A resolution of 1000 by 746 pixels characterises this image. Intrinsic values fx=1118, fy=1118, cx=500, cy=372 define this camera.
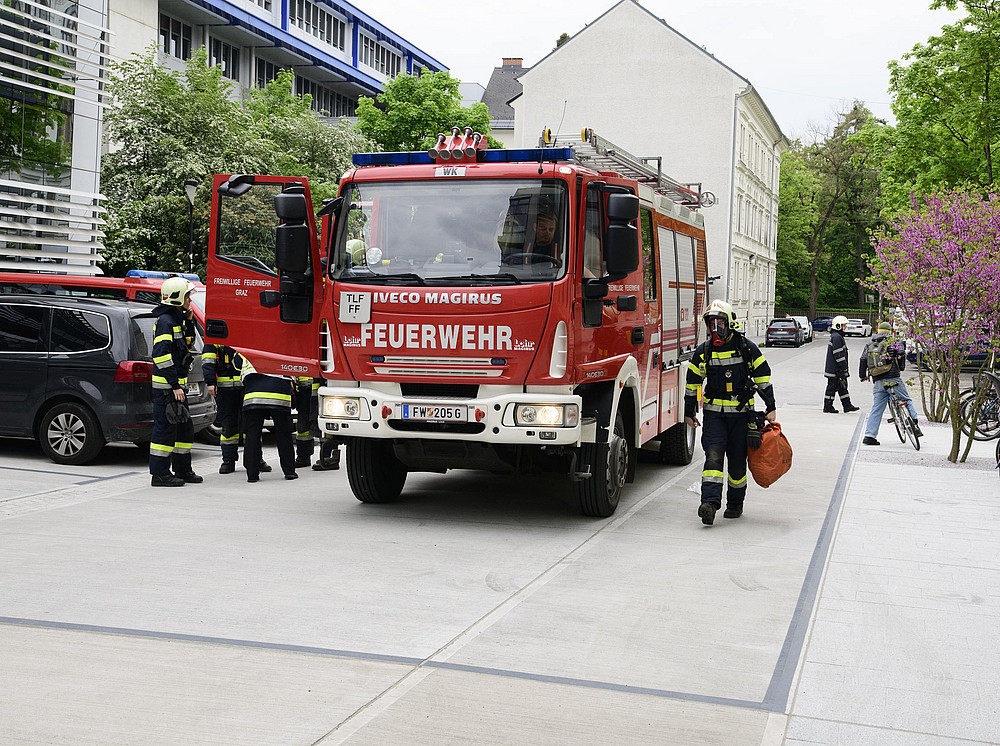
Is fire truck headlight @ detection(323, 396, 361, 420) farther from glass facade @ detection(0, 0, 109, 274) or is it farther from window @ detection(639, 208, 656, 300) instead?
glass facade @ detection(0, 0, 109, 274)

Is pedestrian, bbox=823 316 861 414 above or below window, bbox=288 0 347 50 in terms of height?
below

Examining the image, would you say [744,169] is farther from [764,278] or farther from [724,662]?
[724,662]

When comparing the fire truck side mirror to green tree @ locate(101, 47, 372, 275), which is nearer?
the fire truck side mirror

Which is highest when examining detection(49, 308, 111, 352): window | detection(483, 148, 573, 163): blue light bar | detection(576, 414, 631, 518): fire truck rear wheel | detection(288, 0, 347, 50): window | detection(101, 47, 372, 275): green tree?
detection(288, 0, 347, 50): window

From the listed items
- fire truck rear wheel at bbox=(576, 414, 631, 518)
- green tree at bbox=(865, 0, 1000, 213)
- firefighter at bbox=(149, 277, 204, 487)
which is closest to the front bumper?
fire truck rear wheel at bbox=(576, 414, 631, 518)

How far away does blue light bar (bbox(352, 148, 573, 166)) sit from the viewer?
8.78 m

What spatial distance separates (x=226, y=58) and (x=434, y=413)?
45.9 m

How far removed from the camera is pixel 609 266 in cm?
849

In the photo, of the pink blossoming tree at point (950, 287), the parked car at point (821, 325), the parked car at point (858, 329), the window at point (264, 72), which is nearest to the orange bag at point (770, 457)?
the pink blossoming tree at point (950, 287)

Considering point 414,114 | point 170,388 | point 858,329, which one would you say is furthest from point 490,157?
point 858,329

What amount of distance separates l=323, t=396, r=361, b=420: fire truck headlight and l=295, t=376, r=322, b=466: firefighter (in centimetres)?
305

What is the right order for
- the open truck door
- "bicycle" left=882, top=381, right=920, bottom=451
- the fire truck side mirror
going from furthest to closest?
1. "bicycle" left=882, top=381, right=920, bottom=451
2. the open truck door
3. the fire truck side mirror

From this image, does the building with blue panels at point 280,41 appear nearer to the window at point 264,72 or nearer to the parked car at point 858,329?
the window at point 264,72

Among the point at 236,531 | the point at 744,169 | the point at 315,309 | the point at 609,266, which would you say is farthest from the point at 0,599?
the point at 744,169
